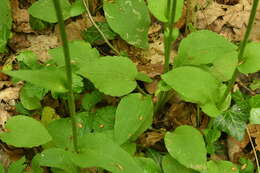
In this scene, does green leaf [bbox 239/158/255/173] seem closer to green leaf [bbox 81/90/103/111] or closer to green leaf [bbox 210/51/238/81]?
green leaf [bbox 210/51/238/81]

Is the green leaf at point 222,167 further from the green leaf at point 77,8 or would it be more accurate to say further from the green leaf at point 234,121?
the green leaf at point 77,8

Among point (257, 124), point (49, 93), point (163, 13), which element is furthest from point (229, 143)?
point (49, 93)

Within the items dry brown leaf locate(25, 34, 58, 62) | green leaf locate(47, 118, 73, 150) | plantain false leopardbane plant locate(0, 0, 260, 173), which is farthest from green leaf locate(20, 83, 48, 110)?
dry brown leaf locate(25, 34, 58, 62)

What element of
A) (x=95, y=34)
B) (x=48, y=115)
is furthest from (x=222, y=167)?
(x=95, y=34)

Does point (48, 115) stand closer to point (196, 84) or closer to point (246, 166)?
point (196, 84)

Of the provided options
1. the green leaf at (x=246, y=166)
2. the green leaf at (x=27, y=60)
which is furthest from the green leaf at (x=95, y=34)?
the green leaf at (x=246, y=166)

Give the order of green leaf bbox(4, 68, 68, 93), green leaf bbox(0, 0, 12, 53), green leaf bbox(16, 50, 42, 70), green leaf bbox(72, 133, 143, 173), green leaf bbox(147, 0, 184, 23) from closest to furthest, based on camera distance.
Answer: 1. green leaf bbox(4, 68, 68, 93)
2. green leaf bbox(72, 133, 143, 173)
3. green leaf bbox(147, 0, 184, 23)
4. green leaf bbox(16, 50, 42, 70)
5. green leaf bbox(0, 0, 12, 53)
